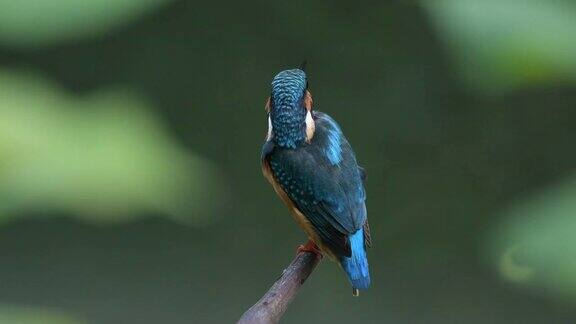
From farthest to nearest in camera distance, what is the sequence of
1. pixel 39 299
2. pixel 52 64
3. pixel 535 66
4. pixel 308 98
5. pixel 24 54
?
pixel 39 299
pixel 52 64
pixel 24 54
pixel 308 98
pixel 535 66

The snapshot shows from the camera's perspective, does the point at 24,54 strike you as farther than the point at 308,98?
Yes

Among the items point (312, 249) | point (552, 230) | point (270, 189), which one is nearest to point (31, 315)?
point (270, 189)

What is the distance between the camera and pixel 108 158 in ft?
2.60

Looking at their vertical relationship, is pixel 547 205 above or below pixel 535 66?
below

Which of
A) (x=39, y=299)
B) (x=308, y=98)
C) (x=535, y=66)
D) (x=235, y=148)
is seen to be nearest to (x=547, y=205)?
(x=535, y=66)

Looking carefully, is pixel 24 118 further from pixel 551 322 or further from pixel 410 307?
pixel 551 322

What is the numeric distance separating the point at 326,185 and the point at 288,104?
0.32ft

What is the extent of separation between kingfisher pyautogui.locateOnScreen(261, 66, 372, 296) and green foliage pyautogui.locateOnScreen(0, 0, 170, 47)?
19 cm

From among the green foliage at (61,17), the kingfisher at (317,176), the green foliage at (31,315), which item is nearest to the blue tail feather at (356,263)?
the kingfisher at (317,176)

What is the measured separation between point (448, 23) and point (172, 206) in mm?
1087

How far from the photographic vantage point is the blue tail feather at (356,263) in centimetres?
98

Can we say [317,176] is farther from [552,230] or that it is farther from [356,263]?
[552,230]

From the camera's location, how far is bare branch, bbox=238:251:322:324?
2.15 feet

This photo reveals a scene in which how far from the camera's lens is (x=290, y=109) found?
969 mm
